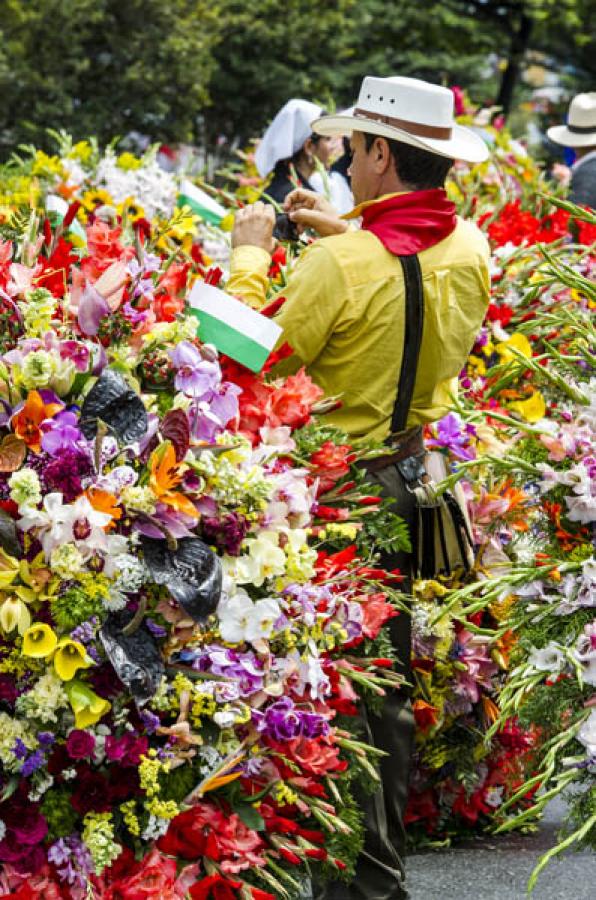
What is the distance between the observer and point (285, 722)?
8.61 feet

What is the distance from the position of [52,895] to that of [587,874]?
8.01 ft

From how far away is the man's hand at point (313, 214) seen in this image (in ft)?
12.8

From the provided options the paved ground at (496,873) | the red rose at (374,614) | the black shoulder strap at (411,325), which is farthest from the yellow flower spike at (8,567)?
the paved ground at (496,873)

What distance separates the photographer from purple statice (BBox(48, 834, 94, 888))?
96.7 inches

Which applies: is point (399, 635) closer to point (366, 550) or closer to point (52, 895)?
point (366, 550)

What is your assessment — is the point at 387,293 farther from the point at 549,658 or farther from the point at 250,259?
the point at 549,658

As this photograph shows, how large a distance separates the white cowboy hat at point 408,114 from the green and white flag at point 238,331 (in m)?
1.03

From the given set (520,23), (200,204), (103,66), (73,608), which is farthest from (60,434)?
(520,23)

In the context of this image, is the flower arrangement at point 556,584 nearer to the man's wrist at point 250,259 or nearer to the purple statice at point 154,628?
the man's wrist at point 250,259

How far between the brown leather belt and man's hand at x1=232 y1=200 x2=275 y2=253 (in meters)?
0.60

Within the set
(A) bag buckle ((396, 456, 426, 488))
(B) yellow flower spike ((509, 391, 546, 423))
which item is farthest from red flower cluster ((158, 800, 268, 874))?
(B) yellow flower spike ((509, 391, 546, 423))

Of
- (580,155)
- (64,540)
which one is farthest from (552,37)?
(64,540)

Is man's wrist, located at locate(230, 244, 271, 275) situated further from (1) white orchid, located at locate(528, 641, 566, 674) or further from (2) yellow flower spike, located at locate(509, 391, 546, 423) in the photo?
(2) yellow flower spike, located at locate(509, 391, 546, 423)

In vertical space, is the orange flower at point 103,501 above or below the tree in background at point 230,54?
above
